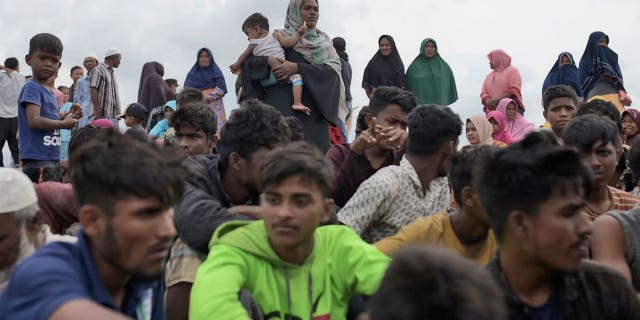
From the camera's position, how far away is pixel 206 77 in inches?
422

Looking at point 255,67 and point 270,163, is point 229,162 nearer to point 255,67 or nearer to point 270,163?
point 270,163

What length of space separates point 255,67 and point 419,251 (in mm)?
5654

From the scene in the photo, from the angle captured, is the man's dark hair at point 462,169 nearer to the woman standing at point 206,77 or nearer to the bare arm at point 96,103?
the woman standing at point 206,77

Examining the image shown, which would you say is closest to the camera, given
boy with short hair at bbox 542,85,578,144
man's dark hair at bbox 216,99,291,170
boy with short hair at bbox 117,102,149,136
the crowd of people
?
the crowd of people

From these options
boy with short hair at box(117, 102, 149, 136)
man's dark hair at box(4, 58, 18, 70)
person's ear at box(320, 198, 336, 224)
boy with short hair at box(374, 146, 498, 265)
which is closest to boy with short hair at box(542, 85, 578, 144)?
boy with short hair at box(374, 146, 498, 265)

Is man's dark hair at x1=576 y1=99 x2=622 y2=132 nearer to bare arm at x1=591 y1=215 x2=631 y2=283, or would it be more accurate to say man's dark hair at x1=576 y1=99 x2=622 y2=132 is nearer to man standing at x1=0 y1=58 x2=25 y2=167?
bare arm at x1=591 y1=215 x2=631 y2=283

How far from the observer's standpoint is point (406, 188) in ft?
13.8

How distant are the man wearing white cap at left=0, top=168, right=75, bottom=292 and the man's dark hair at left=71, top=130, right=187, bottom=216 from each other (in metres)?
0.68

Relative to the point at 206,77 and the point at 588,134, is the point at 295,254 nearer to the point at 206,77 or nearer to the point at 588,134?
the point at 588,134

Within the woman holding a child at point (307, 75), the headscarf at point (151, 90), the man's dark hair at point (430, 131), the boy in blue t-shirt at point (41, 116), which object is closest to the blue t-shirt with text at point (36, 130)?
the boy in blue t-shirt at point (41, 116)

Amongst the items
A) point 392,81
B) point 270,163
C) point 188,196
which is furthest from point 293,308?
point 392,81

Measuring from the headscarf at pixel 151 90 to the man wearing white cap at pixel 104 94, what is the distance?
0.95 m

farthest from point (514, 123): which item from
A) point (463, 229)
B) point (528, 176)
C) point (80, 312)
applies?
point (80, 312)

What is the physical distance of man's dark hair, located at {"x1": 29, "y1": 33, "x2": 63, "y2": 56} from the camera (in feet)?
21.0
